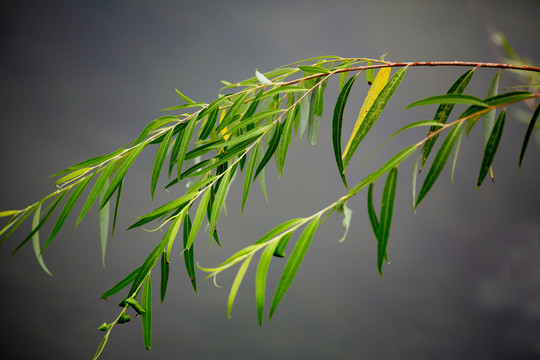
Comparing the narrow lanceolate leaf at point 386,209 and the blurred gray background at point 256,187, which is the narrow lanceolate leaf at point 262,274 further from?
the blurred gray background at point 256,187

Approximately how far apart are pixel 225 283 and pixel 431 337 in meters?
1.51

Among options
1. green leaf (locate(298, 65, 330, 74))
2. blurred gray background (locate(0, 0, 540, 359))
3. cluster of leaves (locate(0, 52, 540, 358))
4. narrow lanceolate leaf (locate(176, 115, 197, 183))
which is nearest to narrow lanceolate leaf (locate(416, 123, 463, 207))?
cluster of leaves (locate(0, 52, 540, 358))

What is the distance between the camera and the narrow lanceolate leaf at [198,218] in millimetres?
671

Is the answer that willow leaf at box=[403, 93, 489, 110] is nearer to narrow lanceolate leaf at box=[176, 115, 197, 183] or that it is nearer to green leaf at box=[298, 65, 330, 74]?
green leaf at box=[298, 65, 330, 74]

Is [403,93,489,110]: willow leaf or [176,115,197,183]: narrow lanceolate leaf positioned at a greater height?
[176,115,197,183]: narrow lanceolate leaf

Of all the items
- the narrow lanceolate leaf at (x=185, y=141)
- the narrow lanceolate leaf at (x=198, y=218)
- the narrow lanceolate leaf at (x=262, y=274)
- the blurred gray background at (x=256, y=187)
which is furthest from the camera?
the blurred gray background at (x=256, y=187)

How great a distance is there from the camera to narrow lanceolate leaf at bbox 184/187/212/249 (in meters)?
0.67

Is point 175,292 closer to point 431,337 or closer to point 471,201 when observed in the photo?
point 431,337

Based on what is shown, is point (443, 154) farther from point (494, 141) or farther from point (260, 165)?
point (260, 165)

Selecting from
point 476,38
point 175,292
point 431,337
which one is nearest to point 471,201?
point 431,337

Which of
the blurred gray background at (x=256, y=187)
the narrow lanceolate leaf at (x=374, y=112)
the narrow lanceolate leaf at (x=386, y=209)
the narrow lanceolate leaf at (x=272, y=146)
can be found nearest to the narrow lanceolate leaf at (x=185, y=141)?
the narrow lanceolate leaf at (x=272, y=146)

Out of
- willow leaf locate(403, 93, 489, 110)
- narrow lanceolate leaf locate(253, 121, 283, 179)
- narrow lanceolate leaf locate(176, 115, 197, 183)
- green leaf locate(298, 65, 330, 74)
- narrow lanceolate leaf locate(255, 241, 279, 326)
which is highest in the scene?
green leaf locate(298, 65, 330, 74)

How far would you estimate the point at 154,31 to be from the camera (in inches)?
116

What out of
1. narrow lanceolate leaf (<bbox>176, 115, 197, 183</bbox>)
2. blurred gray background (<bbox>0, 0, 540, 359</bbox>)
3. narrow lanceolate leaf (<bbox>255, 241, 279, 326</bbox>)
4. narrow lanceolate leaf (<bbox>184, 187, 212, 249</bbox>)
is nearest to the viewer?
narrow lanceolate leaf (<bbox>255, 241, 279, 326</bbox>)
